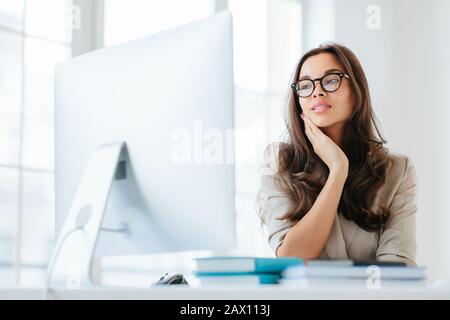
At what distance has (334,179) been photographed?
2287 mm

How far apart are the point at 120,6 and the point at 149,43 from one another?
1.71 meters

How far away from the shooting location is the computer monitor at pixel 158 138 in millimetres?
1285

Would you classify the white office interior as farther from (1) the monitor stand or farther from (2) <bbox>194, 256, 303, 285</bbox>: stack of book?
(2) <bbox>194, 256, 303, 285</bbox>: stack of book

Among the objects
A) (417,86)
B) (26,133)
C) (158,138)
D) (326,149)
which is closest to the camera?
(158,138)

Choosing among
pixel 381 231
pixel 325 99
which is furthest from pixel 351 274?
pixel 325 99

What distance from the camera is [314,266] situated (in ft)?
3.64

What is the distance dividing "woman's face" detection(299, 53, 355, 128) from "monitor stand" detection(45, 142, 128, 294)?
1.15 m

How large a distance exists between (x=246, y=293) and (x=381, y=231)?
1.40 meters

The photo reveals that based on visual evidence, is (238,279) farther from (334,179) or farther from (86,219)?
(334,179)

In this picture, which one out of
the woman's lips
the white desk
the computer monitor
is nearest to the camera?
the white desk

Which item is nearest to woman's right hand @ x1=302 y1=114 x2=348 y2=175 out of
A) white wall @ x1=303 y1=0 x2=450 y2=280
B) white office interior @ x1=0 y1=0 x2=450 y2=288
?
white office interior @ x1=0 y1=0 x2=450 y2=288

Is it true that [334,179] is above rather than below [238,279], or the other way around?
above

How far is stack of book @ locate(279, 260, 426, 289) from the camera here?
43.6 inches

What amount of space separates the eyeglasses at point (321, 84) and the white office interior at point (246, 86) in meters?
0.87
